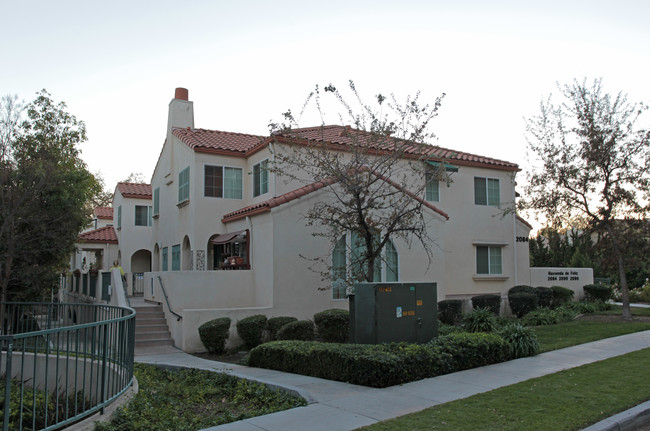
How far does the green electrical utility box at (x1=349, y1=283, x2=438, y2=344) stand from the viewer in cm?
1084

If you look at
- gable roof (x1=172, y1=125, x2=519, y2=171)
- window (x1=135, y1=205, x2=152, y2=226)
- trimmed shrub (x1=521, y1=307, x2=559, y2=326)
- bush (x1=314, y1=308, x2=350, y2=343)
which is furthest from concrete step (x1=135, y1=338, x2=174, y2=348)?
window (x1=135, y1=205, x2=152, y2=226)

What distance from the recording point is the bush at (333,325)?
47.7 ft

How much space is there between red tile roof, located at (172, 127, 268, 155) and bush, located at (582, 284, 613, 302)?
15.3 metres

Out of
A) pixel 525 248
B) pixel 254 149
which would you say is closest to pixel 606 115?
pixel 525 248

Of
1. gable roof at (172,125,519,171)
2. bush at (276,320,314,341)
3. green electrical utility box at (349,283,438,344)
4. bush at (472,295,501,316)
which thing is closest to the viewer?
green electrical utility box at (349,283,438,344)

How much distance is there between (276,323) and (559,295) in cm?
1282

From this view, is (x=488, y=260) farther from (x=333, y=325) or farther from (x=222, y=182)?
(x=222, y=182)

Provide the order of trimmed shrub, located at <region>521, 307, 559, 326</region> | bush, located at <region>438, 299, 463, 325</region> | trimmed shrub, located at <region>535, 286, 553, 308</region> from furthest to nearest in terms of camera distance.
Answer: trimmed shrub, located at <region>535, 286, 553, 308</region>
trimmed shrub, located at <region>521, 307, 559, 326</region>
bush, located at <region>438, 299, 463, 325</region>

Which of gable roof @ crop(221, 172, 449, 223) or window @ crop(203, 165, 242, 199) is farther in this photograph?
window @ crop(203, 165, 242, 199)

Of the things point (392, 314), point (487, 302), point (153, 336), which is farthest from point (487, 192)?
point (153, 336)

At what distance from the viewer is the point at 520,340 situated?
11.5m

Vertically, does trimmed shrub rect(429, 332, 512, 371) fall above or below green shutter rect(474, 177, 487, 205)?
below

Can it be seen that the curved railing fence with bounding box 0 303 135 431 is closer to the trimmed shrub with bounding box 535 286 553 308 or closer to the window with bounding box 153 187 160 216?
the window with bounding box 153 187 160 216

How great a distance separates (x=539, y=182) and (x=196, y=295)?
472 inches
